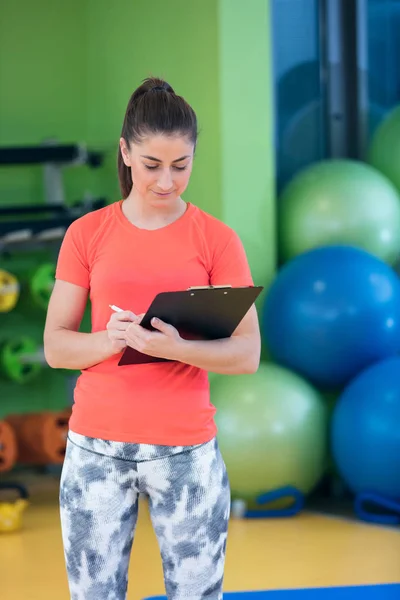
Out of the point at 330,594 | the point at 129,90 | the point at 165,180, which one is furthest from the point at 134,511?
the point at 129,90

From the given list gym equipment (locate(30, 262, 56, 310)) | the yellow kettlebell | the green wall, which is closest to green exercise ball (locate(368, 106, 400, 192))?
the green wall

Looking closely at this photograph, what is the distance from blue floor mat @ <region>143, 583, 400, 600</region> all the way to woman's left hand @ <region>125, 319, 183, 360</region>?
1.45 metres

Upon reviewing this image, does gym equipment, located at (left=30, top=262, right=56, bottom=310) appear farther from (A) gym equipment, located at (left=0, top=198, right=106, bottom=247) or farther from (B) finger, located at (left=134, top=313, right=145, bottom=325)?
(B) finger, located at (left=134, top=313, right=145, bottom=325)

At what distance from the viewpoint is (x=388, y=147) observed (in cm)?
438

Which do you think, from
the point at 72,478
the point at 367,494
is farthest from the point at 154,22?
the point at 72,478

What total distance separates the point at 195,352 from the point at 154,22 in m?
3.15

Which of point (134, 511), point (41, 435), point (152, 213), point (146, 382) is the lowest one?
point (41, 435)

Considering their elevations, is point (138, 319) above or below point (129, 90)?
below

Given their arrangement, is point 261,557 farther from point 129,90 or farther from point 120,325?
point 129,90

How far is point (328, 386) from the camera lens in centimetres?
421

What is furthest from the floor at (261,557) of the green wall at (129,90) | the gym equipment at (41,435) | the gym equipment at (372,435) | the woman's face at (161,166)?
the woman's face at (161,166)

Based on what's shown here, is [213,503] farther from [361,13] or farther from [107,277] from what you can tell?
[361,13]

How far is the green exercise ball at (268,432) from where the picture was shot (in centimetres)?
382

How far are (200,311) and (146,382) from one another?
0.16 meters
